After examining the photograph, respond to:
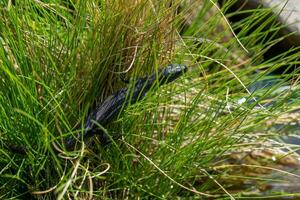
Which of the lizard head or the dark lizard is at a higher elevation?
the lizard head

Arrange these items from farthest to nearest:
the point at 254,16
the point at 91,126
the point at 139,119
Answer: the point at 254,16 < the point at 139,119 < the point at 91,126

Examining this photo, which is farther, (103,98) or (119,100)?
(103,98)

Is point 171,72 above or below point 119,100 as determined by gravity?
above

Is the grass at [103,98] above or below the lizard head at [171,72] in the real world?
below

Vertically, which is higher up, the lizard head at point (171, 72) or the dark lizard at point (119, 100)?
the lizard head at point (171, 72)

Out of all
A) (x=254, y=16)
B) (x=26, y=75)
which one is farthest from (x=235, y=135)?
(x=26, y=75)

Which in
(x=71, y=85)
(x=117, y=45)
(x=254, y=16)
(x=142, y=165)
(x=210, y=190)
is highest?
(x=254, y=16)

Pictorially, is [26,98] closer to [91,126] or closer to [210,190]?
[91,126]

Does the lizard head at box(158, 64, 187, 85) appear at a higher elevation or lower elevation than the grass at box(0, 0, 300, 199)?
higher
